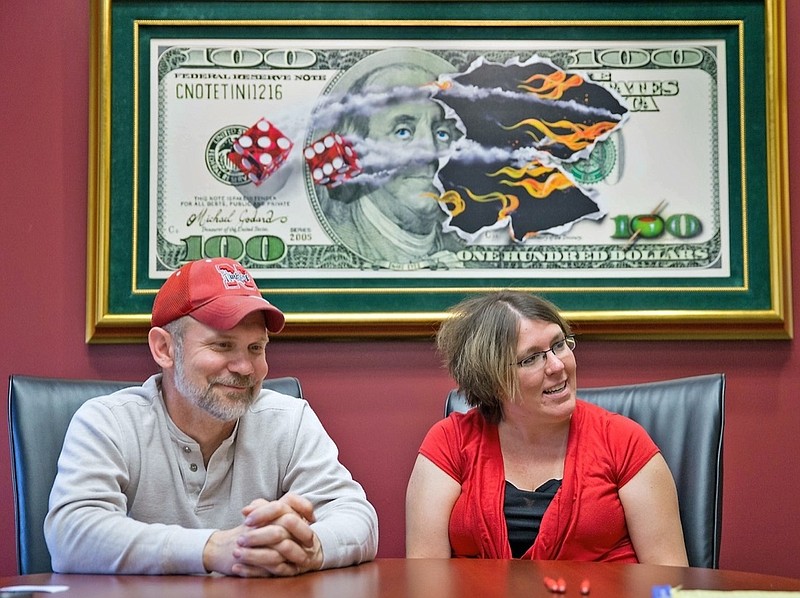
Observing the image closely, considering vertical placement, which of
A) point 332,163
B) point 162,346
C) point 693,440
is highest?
point 332,163

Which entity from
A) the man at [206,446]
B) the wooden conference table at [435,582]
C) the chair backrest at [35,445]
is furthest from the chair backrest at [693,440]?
the chair backrest at [35,445]

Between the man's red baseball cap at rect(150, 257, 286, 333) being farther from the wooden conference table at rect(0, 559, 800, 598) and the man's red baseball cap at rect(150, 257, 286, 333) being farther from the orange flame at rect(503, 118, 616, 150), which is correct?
the orange flame at rect(503, 118, 616, 150)

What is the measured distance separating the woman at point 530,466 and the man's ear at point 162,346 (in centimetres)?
64

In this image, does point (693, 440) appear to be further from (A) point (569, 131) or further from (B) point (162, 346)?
(B) point (162, 346)

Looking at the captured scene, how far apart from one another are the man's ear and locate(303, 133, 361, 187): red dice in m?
0.83

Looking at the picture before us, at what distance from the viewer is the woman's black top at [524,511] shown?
221cm

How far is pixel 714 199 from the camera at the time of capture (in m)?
2.75

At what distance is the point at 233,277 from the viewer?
2.06 metres

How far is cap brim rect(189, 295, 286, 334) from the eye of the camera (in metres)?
1.97

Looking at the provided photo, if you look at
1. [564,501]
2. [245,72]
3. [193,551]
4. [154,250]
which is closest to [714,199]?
[564,501]

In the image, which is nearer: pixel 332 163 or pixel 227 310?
pixel 227 310

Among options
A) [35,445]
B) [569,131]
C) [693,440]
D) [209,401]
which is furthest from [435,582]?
[569,131]

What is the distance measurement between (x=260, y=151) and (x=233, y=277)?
0.78 m

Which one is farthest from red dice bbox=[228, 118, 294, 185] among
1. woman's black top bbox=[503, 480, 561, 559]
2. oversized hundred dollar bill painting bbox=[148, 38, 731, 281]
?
woman's black top bbox=[503, 480, 561, 559]
